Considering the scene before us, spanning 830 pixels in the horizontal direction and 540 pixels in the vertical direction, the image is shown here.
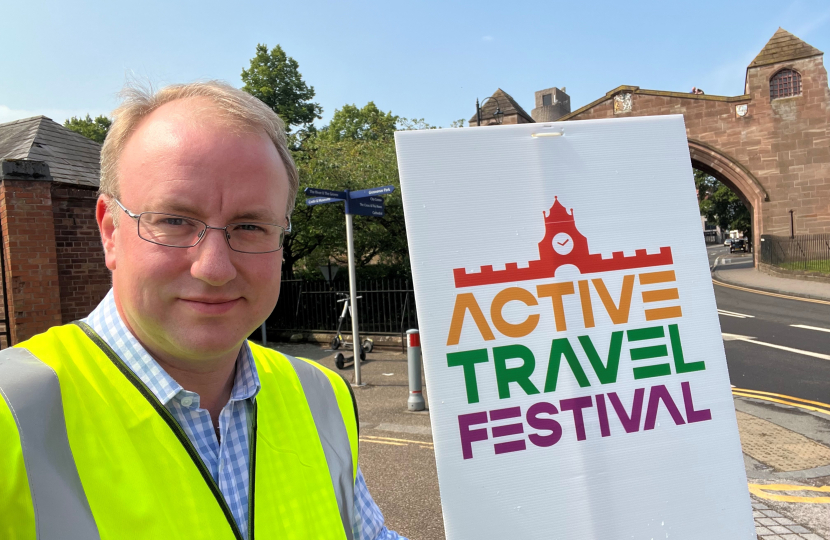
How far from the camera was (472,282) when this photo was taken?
5.63 feet

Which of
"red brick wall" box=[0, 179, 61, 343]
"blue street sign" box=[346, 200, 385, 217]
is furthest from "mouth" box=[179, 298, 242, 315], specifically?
"red brick wall" box=[0, 179, 61, 343]

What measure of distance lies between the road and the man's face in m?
7.46

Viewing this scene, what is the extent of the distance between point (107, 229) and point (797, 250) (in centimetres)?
2792

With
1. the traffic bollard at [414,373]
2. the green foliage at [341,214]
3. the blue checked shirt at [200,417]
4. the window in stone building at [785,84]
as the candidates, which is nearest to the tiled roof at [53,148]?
the traffic bollard at [414,373]

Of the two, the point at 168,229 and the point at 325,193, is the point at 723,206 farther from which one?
the point at 168,229

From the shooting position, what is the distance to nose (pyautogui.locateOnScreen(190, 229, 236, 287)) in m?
1.07

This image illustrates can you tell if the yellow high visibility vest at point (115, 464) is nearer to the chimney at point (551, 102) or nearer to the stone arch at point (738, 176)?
the stone arch at point (738, 176)

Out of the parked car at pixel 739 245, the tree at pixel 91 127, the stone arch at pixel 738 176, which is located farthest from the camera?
the parked car at pixel 739 245

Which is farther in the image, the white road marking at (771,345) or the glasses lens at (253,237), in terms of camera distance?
the white road marking at (771,345)

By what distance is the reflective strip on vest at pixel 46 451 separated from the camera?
0.88 metres

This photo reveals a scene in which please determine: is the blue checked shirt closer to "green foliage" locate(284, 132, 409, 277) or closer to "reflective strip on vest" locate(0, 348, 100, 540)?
"reflective strip on vest" locate(0, 348, 100, 540)

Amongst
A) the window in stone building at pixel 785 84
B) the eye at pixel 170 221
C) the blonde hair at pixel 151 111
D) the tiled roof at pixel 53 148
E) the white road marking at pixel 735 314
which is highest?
the window in stone building at pixel 785 84

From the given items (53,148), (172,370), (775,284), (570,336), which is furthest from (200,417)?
(775,284)

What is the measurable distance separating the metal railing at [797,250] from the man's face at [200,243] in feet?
85.6
